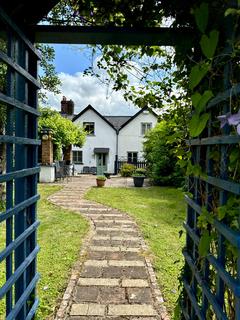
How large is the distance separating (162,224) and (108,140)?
67.1 ft

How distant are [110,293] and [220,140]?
2.48 meters

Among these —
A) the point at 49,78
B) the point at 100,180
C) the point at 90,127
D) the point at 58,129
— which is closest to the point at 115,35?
the point at 49,78

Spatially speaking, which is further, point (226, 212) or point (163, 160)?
point (163, 160)

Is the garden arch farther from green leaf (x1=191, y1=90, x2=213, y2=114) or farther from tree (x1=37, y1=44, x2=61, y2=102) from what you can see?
tree (x1=37, y1=44, x2=61, y2=102)

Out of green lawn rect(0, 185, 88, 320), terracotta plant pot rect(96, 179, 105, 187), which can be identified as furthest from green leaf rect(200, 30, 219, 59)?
terracotta plant pot rect(96, 179, 105, 187)

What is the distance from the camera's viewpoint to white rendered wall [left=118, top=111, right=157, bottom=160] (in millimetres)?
27094

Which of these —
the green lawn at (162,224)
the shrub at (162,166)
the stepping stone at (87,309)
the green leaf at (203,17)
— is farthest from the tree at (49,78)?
the green leaf at (203,17)

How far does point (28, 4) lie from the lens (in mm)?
2203

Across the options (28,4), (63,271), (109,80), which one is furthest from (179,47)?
(63,271)

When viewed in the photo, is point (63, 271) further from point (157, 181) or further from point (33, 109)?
point (157, 181)

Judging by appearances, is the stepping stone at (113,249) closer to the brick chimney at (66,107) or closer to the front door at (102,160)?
the front door at (102,160)

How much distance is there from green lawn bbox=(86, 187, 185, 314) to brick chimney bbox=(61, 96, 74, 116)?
16010 millimetres

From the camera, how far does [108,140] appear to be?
27234 mm

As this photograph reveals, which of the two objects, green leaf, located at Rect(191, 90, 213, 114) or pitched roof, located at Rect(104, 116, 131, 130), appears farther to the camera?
pitched roof, located at Rect(104, 116, 131, 130)
